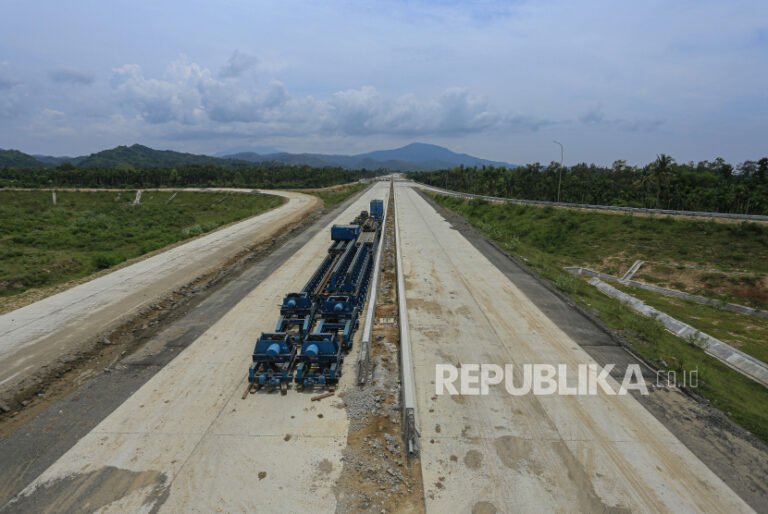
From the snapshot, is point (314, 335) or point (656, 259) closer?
point (314, 335)

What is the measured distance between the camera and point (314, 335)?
1052cm

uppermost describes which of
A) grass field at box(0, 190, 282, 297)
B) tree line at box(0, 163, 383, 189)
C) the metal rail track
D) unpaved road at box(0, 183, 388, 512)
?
tree line at box(0, 163, 383, 189)

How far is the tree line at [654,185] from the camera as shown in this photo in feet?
149

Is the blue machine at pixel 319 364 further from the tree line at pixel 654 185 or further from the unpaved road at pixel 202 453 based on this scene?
the tree line at pixel 654 185

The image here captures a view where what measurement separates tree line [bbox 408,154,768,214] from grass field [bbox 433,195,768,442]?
8.72 m

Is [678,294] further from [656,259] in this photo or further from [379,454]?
[379,454]

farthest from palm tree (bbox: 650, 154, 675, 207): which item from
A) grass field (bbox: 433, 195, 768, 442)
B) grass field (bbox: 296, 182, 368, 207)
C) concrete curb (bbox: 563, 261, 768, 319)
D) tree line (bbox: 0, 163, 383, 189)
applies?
tree line (bbox: 0, 163, 383, 189)

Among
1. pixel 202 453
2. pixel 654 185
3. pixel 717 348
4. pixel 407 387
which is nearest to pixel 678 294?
pixel 717 348

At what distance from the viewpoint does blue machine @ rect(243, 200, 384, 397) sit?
32.3ft

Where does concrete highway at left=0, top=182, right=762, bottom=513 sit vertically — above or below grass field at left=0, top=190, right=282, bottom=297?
below

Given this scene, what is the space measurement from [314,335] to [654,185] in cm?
6035

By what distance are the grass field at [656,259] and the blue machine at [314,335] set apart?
34.7 feet

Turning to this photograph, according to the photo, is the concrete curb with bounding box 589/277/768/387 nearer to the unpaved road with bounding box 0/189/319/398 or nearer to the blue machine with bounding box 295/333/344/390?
the blue machine with bounding box 295/333/344/390

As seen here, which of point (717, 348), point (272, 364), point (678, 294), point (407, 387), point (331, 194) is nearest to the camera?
point (407, 387)
